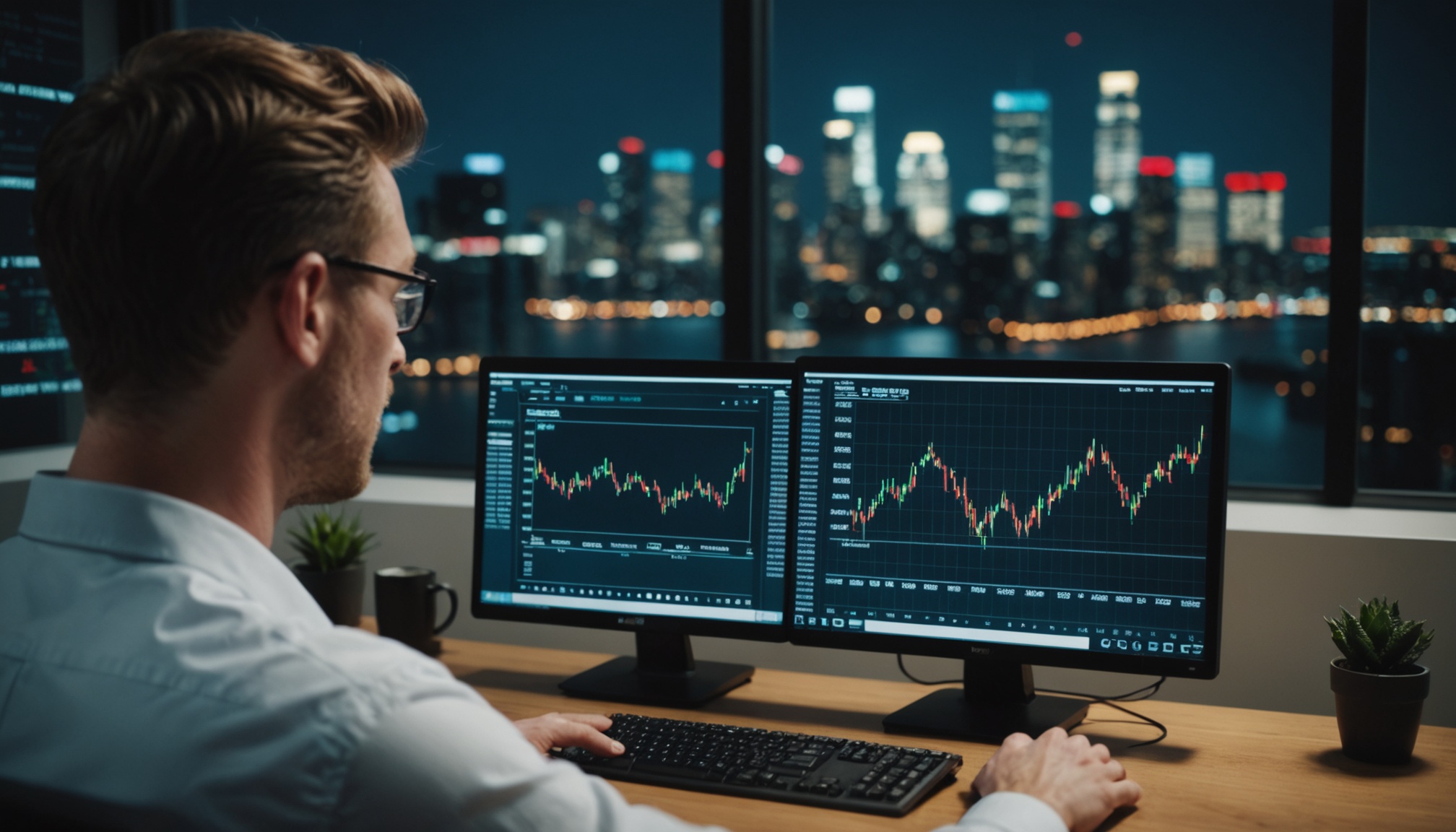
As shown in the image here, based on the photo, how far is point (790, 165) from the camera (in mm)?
2635

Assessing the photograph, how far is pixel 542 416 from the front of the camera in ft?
5.67

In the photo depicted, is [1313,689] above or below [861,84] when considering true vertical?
below

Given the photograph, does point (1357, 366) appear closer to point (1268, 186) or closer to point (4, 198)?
point (1268, 186)

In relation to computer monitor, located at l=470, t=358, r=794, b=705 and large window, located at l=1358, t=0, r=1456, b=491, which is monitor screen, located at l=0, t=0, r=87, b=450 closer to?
computer monitor, located at l=470, t=358, r=794, b=705

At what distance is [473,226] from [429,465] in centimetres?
180

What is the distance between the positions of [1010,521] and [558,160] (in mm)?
2853

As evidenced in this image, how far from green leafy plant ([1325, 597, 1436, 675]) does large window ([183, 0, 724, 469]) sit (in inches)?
55.5

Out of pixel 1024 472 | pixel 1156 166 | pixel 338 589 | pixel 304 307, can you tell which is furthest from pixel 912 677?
pixel 1156 166

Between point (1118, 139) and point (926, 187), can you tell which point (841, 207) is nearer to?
point (926, 187)

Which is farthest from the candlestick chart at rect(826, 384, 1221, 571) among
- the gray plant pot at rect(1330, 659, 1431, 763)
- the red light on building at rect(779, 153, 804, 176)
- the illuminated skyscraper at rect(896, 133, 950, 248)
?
the illuminated skyscraper at rect(896, 133, 950, 248)

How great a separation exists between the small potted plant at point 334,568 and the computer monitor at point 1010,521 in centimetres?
87

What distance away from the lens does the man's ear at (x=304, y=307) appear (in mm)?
890

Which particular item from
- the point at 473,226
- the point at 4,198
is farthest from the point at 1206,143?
the point at 4,198

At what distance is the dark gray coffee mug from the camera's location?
6.25 ft
